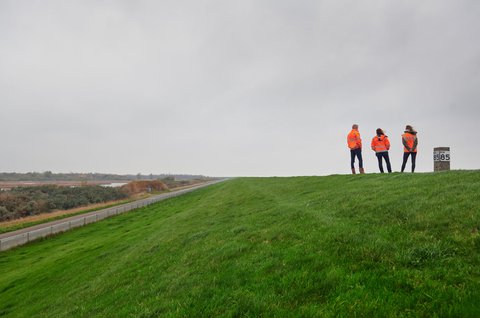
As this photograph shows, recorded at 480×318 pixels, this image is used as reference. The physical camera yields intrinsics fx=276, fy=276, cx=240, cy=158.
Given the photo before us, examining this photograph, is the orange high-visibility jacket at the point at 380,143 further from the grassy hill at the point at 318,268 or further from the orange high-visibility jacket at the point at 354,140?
the grassy hill at the point at 318,268

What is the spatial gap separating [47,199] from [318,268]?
284 ft

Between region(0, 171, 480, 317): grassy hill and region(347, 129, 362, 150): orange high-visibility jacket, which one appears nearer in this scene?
region(0, 171, 480, 317): grassy hill

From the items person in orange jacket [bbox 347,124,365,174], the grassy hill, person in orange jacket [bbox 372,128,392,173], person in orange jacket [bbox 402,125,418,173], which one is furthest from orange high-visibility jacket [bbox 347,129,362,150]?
the grassy hill

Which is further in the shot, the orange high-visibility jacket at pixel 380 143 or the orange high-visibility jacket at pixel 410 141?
the orange high-visibility jacket at pixel 380 143

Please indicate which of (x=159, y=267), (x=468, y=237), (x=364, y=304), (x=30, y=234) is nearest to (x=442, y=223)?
(x=468, y=237)

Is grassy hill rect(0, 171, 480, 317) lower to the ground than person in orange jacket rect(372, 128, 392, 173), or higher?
lower

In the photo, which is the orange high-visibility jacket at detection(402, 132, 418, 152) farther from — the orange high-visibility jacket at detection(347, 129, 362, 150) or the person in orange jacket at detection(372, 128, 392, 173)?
the orange high-visibility jacket at detection(347, 129, 362, 150)

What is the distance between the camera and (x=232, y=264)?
9547 mm

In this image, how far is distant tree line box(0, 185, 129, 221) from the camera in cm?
6300

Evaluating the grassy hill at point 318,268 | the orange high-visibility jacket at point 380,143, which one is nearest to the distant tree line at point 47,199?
the grassy hill at point 318,268

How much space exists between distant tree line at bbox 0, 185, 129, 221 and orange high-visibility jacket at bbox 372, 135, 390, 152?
2780 inches

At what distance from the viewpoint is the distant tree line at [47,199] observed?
207ft

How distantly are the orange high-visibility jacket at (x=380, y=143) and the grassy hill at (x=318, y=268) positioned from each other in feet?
24.0

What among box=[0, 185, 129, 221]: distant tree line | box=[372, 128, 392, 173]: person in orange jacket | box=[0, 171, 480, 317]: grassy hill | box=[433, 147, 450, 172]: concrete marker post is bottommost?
box=[0, 185, 129, 221]: distant tree line
